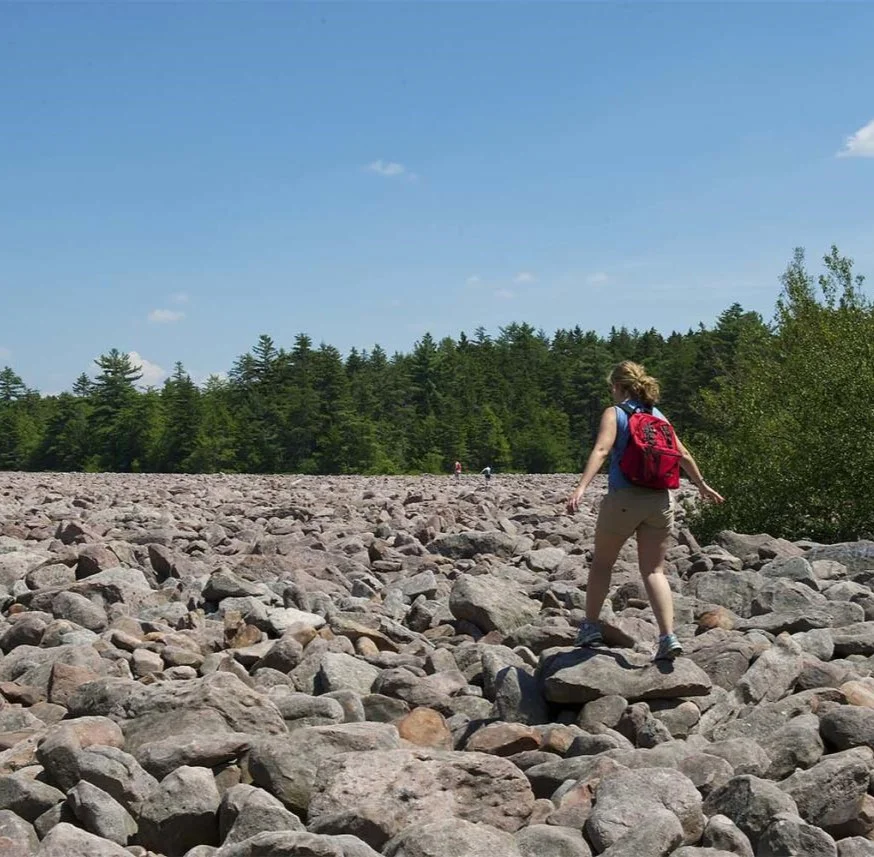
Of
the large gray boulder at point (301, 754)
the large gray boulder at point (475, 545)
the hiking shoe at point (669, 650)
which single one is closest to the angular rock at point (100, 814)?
the large gray boulder at point (301, 754)

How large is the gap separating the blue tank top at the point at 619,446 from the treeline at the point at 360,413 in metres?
67.8

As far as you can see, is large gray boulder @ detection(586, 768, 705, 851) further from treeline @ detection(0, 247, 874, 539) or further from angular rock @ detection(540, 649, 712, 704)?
treeline @ detection(0, 247, 874, 539)

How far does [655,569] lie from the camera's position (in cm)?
726

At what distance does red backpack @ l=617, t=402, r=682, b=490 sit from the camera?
6.93 metres

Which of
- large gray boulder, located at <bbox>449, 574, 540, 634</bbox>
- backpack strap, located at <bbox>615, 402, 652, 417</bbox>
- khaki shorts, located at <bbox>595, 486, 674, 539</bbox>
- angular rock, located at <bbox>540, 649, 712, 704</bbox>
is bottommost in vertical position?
angular rock, located at <bbox>540, 649, 712, 704</bbox>

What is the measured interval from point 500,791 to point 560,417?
96084 mm

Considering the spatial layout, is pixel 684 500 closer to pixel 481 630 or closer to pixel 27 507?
pixel 481 630

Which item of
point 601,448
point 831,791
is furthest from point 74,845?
point 601,448

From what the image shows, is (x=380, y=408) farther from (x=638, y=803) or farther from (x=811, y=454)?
(x=638, y=803)

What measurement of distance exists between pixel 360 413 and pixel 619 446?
88.7m

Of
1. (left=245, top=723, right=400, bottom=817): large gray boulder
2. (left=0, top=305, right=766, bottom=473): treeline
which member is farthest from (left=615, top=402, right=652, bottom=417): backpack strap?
(left=0, top=305, right=766, bottom=473): treeline

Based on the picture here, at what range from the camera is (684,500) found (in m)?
17.4

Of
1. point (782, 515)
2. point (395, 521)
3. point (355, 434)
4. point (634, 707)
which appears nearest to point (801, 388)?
point (782, 515)

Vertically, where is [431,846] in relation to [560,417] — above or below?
below
